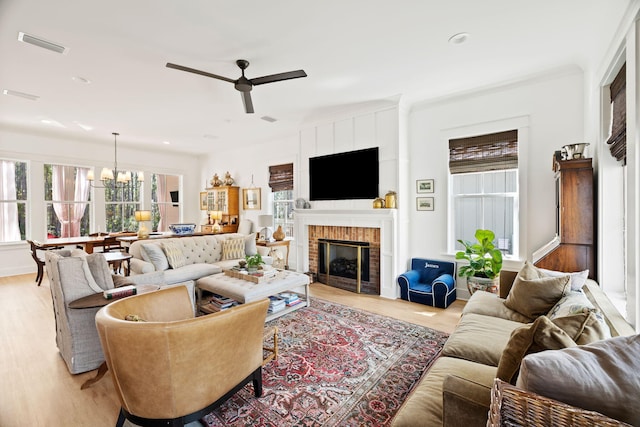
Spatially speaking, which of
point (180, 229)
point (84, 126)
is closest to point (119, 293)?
point (180, 229)

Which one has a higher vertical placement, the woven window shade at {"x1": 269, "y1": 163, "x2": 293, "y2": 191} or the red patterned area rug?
the woven window shade at {"x1": 269, "y1": 163, "x2": 293, "y2": 191}

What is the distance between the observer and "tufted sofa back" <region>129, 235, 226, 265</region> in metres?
4.60

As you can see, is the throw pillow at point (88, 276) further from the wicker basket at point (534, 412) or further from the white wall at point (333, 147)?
the white wall at point (333, 147)

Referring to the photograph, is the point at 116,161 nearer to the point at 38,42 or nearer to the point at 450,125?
the point at 38,42

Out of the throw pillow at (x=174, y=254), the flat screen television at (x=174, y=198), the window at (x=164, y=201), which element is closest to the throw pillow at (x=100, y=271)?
the throw pillow at (x=174, y=254)

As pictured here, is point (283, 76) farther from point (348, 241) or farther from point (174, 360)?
point (348, 241)

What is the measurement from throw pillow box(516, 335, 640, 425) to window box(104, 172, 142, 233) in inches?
330

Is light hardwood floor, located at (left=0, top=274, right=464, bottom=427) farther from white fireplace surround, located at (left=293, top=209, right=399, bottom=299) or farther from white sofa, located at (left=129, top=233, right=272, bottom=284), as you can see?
white sofa, located at (left=129, top=233, right=272, bottom=284)

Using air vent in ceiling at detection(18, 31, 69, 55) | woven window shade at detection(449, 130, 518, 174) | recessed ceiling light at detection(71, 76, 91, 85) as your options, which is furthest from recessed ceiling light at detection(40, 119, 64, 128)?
woven window shade at detection(449, 130, 518, 174)

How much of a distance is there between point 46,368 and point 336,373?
2.48m

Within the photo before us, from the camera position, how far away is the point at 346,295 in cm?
458

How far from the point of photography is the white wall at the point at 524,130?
3.52 m

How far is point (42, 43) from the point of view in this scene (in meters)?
2.76

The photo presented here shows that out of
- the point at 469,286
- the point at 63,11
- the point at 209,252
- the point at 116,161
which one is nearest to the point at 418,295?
the point at 469,286
